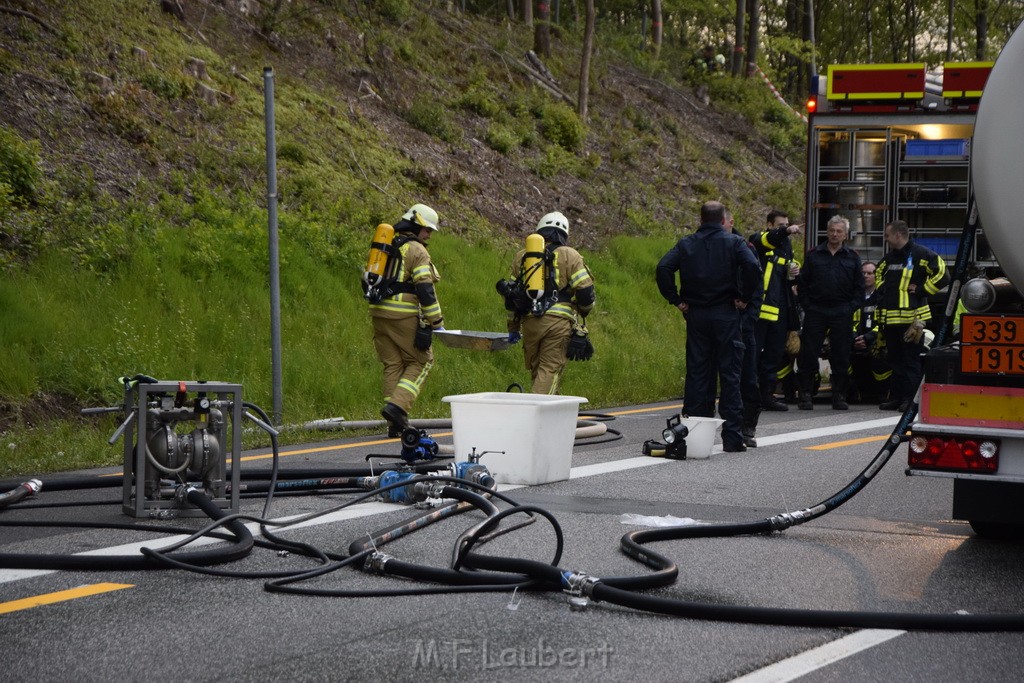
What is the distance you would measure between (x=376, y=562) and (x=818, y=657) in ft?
6.39

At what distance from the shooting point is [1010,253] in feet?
19.1

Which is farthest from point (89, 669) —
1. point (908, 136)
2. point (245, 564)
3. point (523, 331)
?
point (908, 136)

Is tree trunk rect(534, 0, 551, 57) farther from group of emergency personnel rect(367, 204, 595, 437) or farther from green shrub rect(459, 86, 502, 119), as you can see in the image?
group of emergency personnel rect(367, 204, 595, 437)

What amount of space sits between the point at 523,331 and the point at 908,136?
259 inches

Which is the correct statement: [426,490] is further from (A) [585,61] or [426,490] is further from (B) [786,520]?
(A) [585,61]

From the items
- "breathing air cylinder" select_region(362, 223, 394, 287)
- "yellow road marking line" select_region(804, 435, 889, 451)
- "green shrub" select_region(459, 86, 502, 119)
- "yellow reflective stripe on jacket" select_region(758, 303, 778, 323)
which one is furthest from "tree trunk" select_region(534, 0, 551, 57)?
"breathing air cylinder" select_region(362, 223, 394, 287)

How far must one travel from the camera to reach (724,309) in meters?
10.2

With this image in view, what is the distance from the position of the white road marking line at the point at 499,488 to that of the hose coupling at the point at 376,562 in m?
1.06

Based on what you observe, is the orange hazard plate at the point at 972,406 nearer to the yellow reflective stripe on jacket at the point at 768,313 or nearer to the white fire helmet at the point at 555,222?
the white fire helmet at the point at 555,222

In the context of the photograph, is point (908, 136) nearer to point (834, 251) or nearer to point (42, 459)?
point (834, 251)

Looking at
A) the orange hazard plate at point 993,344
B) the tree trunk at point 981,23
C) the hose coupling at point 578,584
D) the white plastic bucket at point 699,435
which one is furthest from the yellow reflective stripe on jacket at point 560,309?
the tree trunk at point 981,23

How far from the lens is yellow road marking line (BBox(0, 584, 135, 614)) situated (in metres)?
4.98

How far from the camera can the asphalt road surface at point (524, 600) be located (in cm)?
433

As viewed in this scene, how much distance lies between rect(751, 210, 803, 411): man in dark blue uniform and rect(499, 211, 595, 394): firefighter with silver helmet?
2.48m
